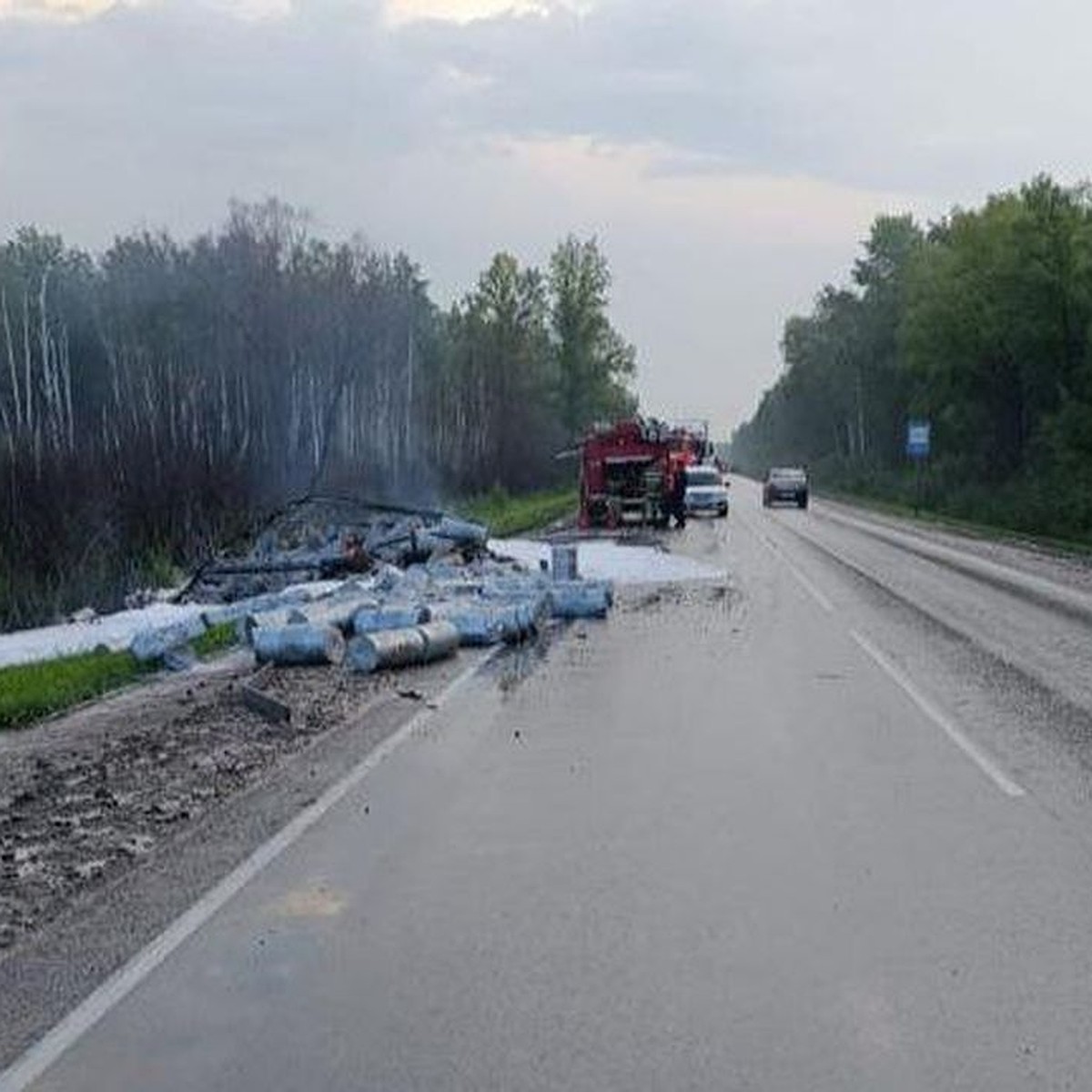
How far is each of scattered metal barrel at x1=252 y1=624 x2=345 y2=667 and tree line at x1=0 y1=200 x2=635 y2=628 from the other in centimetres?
625

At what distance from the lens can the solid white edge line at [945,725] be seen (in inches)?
396

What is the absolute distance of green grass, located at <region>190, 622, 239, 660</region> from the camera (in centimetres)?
1773

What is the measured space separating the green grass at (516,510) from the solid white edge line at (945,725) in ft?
85.9

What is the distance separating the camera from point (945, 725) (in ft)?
40.3

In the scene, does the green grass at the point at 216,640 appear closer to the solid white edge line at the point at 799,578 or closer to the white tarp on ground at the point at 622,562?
the solid white edge line at the point at 799,578

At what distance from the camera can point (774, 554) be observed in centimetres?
3512

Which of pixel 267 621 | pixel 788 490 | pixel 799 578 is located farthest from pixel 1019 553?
pixel 788 490

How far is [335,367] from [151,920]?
201 feet

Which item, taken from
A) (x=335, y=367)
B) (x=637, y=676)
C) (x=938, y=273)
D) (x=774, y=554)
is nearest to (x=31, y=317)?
(x=335, y=367)

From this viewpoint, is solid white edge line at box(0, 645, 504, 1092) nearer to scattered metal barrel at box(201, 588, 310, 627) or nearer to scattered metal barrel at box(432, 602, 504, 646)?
scattered metal barrel at box(432, 602, 504, 646)

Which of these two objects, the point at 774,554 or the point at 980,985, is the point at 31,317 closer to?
the point at 774,554

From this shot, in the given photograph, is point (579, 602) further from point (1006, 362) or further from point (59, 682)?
point (1006, 362)

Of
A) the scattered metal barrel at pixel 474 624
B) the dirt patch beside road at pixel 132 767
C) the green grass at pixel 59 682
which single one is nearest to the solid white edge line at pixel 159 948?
the dirt patch beside road at pixel 132 767

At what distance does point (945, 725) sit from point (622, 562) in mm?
18930
